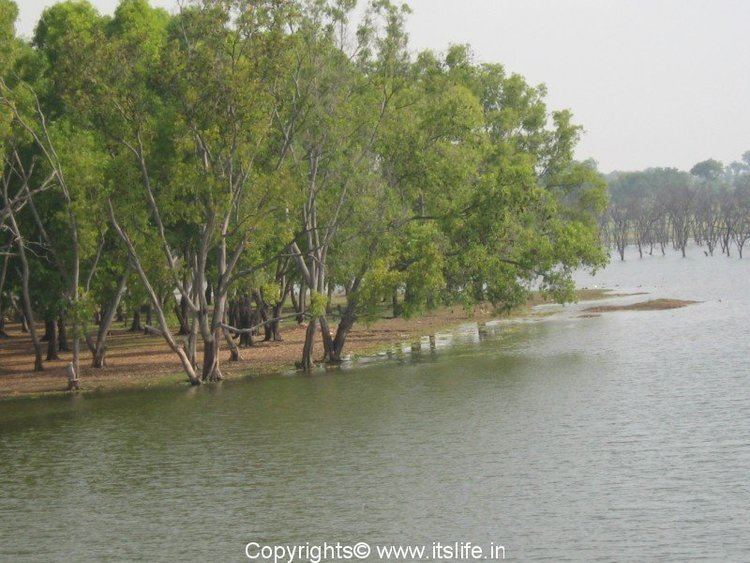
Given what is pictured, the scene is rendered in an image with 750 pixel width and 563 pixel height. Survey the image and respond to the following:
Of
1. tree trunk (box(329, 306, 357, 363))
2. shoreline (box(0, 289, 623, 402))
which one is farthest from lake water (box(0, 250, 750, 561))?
tree trunk (box(329, 306, 357, 363))

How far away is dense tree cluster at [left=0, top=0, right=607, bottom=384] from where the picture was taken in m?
43.1

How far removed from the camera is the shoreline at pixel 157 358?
49.2 m

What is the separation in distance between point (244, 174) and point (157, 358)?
18475 mm

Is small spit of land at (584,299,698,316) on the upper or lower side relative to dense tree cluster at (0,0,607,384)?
lower

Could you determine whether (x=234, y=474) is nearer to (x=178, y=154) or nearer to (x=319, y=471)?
(x=319, y=471)

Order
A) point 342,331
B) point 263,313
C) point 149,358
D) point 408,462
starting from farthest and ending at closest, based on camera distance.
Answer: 1. point 263,313
2. point 149,358
3. point 342,331
4. point 408,462

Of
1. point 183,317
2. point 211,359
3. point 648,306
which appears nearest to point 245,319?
point 183,317

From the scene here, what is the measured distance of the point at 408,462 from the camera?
93.0 feet

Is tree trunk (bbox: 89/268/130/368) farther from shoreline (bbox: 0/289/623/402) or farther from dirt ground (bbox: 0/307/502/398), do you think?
shoreline (bbox: 0/289/623/402)

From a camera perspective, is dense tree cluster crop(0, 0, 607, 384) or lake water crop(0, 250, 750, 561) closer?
lake water crop(0, 250, 750, 561)

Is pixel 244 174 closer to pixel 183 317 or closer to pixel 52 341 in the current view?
pixel 52 341

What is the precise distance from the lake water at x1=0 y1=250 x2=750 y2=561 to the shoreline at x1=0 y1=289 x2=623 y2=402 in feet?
10.4

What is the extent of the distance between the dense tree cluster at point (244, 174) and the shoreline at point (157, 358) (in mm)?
1649

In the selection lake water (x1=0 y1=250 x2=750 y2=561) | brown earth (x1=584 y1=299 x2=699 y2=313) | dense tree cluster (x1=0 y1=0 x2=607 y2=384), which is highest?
dense tree cluster (x1=0 y1=0 x2=607 y2=384)
